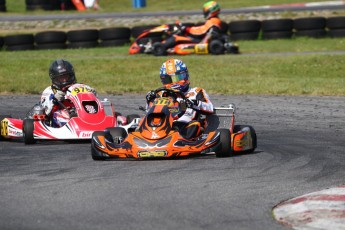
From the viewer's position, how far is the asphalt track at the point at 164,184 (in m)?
7.08

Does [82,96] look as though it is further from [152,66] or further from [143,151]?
[152,66]

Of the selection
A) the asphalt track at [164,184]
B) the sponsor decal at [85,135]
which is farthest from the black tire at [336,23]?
the sponsor decal at [85,135]

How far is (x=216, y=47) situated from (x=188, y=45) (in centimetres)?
74

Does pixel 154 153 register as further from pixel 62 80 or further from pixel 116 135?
pixel 62 80

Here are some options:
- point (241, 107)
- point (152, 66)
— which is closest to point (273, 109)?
point (241, 107)

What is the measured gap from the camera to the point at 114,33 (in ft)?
87.3

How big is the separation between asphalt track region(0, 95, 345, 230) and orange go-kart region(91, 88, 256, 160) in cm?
12

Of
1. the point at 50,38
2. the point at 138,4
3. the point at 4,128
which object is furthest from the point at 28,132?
the point at 138,4

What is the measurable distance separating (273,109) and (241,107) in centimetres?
60

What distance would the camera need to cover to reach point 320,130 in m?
12.6

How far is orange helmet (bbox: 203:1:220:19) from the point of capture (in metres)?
23.9

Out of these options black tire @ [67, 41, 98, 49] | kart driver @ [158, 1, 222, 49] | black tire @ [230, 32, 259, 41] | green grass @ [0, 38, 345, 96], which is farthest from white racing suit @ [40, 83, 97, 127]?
black tire @ [230, 32, 259, 41]

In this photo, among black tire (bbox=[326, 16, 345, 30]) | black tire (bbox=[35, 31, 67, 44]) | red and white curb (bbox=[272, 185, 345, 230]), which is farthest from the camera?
black tire (bbox=[326, 16, 345, 30])

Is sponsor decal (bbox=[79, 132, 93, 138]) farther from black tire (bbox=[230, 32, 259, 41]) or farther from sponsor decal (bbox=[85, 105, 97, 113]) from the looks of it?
black tire (bbox=[230, 32, 259, 41])
